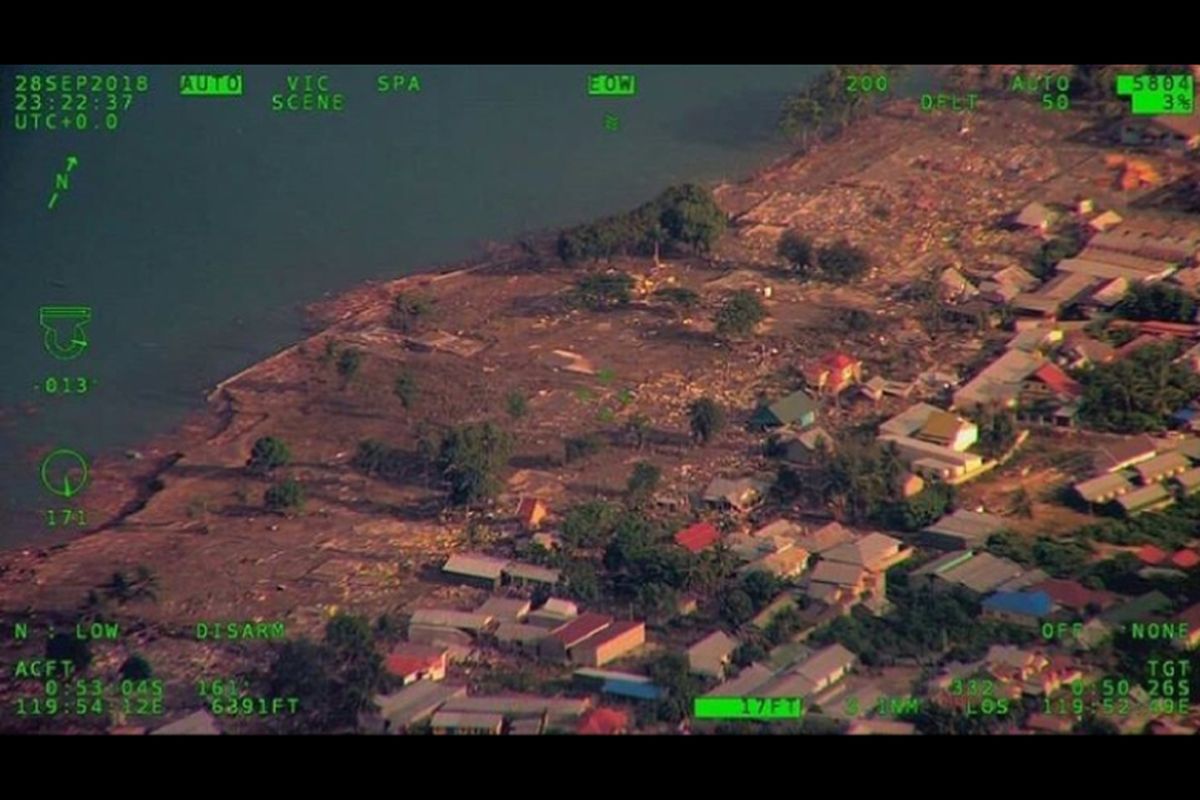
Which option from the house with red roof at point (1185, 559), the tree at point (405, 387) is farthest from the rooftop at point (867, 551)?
the tree at point (405, 387)

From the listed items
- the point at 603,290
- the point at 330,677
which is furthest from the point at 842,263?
the point at 330,677

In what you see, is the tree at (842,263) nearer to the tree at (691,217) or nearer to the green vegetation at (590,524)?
the tree at (691,217)

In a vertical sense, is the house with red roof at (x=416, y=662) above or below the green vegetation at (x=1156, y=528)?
below

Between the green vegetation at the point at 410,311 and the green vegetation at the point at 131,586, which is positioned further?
the green vegetation at the point at 410,311

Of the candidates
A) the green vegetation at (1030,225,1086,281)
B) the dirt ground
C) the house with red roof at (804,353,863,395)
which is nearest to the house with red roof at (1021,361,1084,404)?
the dirt ground

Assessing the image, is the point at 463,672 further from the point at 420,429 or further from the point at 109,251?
the point at 109,251
